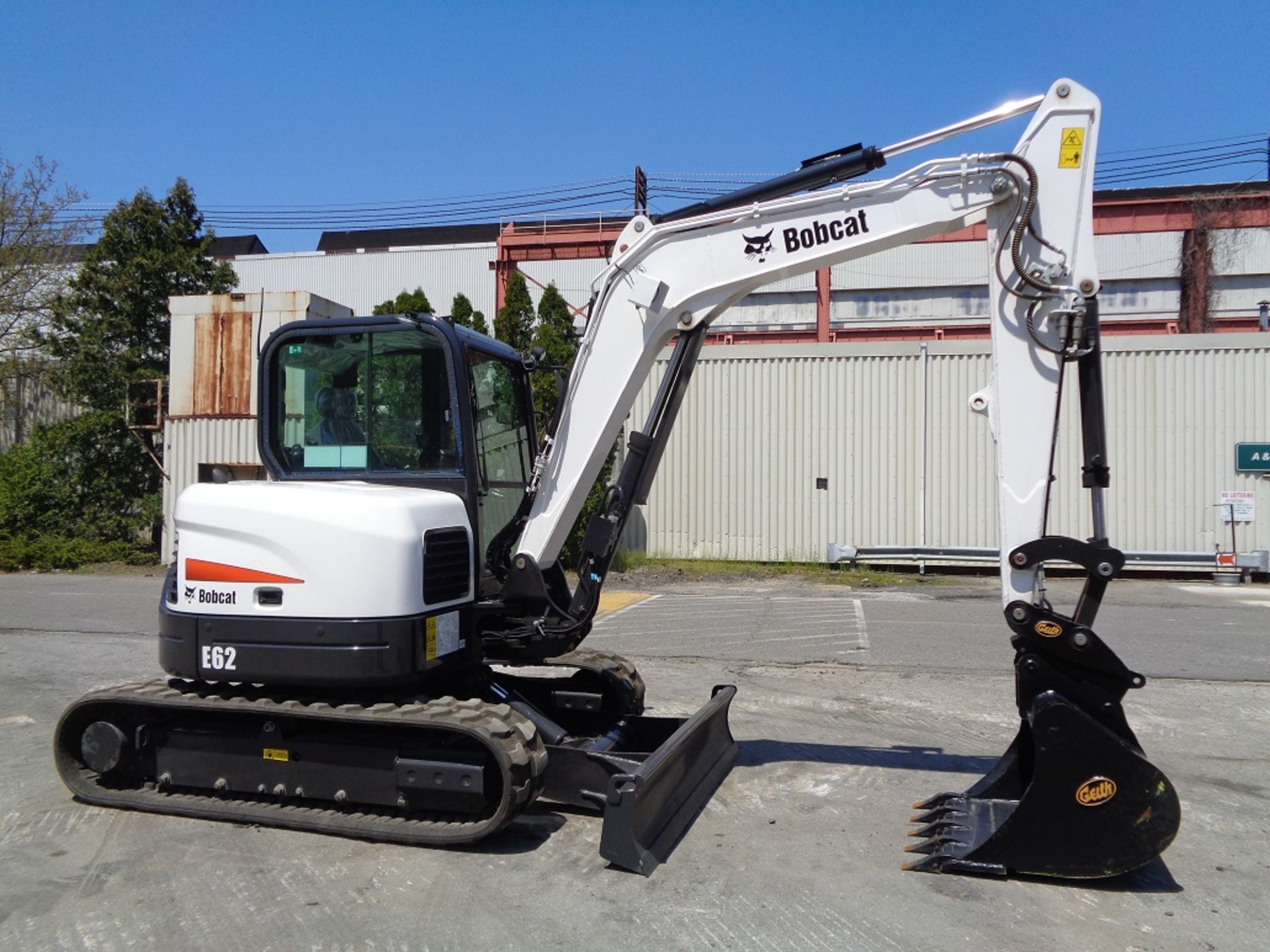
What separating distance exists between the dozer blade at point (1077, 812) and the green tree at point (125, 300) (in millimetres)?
22018

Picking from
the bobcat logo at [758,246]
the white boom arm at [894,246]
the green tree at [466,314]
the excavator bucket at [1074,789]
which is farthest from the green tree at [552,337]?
the excavator bucket at [1074,789]

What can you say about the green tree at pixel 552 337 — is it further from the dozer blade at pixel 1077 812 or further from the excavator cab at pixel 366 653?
the dozer blade at pixel 1077 812

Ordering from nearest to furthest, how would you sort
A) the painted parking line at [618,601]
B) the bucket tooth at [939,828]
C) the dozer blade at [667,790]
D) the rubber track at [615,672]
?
the dozer blade at [667,790], the bucket tooth at [939,828], the rubber track at [615,672], the painted parking line at [618,601]

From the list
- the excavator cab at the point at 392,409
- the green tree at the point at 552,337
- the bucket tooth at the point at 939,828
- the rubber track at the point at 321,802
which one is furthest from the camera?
the green tree at the point at 552,337

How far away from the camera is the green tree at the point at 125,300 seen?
75.0 feet

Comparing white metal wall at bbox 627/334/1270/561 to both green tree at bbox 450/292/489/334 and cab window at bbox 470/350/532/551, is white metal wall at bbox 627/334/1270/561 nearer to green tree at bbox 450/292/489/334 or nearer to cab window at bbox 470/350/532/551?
green tree at bbox 450/292/489/334

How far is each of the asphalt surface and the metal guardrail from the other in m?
10.7

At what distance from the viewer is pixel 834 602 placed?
49.8 feet

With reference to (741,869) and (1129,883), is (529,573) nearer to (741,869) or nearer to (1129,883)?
(741,869)

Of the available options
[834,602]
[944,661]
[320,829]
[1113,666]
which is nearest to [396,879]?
[320,829]

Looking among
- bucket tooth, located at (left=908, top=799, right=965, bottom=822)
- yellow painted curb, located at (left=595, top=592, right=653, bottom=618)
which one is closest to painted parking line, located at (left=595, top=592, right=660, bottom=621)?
yellow painted curb, located at (left=595, top=592, right=653, bottom=618)

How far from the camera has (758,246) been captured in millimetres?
5461

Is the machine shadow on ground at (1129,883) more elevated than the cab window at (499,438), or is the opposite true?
the cab window at (499,438)

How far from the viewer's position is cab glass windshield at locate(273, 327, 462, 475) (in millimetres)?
5625
